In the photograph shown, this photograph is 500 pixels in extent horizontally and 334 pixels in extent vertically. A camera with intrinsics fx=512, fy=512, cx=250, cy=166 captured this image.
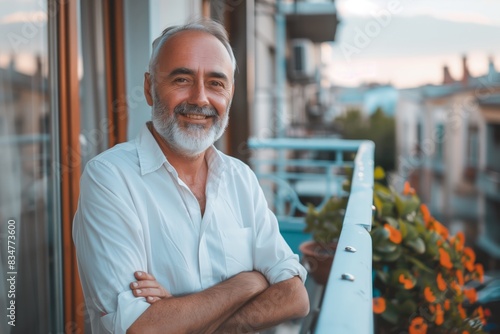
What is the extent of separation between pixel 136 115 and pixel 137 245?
1.41 metres

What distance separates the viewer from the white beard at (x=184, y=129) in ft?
3.58

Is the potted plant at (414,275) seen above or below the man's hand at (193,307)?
below

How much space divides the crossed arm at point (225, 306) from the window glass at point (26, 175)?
2.46ft

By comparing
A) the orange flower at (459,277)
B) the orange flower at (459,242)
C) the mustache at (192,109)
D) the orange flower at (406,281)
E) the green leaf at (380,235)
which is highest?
the mustache at (192,109)

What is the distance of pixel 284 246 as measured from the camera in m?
1.21

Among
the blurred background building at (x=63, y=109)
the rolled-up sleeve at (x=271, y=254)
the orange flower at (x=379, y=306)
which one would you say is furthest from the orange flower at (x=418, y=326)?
the blurred background building at (x=63, y=109)

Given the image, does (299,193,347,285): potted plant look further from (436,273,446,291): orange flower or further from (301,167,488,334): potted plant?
(436,273,446,291): orange flower

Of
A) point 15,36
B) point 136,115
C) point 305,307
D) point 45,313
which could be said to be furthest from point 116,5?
point 305,307

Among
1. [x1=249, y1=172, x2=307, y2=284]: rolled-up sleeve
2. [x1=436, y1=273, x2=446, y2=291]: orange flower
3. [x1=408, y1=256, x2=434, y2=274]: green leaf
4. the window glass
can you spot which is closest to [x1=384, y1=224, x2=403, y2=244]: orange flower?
[x1=408, y1=256, x2=434, y2=274]: green leaf

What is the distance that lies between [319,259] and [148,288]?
126 cm

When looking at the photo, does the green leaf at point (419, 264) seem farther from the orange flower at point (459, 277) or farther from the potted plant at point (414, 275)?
the orange flower at point (459, 277)

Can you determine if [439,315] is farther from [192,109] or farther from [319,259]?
[192,109]

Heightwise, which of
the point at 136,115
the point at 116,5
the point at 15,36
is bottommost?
the point at 136,115

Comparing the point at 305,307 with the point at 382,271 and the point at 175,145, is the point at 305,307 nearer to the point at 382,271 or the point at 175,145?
the point at 175,145
